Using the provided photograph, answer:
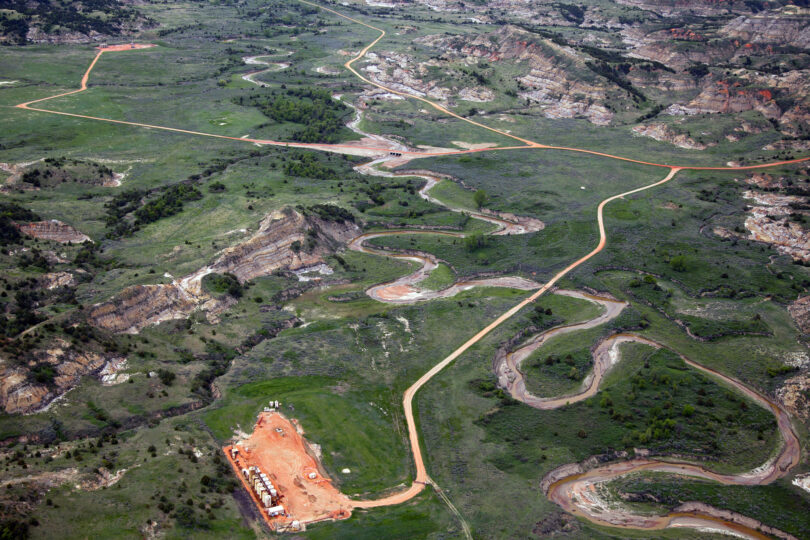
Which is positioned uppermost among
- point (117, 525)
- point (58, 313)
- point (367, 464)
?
point (58, 313)

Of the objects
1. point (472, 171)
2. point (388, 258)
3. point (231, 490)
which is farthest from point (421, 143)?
point (231, 490)

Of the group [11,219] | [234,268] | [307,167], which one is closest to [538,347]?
[234,268]

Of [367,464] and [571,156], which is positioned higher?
[571,156]

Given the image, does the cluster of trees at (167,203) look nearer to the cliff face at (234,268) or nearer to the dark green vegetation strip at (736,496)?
the cliff face at (234,268)

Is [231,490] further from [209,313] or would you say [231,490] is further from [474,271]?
[474,271]

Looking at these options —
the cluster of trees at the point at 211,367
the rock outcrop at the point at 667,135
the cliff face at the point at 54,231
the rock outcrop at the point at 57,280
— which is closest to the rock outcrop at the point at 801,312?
the rock outcrop at the point at 667,135

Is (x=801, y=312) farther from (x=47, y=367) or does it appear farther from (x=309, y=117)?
(x=309, y=117)
